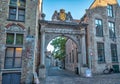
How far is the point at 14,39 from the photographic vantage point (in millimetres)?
8945

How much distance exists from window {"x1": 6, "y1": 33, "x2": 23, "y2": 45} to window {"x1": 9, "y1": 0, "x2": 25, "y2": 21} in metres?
1.26

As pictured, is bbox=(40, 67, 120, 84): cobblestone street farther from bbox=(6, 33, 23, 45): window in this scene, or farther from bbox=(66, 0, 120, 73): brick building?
bbox=(6, 33, 23, 45): window

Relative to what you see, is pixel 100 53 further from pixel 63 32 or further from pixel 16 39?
pixel 16 39

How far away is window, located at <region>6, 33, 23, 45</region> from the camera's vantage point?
29.0 feet

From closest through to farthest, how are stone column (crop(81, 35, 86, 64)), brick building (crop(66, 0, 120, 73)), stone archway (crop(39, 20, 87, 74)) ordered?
1. stone archway (crop(39, 20, 87, 74))
2. stone column (crop(81, 35, 86, 64))
3. brick building (crop(66, 0, 120, 73))

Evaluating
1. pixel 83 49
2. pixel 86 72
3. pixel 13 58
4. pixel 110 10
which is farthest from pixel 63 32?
pixel 110 10

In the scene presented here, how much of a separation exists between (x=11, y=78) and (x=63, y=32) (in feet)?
22.7

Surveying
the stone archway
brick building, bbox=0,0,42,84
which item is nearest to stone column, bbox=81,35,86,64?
the stone archway

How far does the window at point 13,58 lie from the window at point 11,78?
0.55m

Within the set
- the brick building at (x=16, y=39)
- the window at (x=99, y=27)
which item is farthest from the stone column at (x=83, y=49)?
the brick building at (x=16, y=39)

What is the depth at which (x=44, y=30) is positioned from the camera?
41.1 feet

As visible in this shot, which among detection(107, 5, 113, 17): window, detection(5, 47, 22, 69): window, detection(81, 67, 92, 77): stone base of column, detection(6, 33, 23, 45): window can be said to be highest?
detection(107, 5, 113, 17): window

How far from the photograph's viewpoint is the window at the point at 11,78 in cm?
830

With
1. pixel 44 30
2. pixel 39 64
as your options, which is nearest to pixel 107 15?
pixel 44 30
